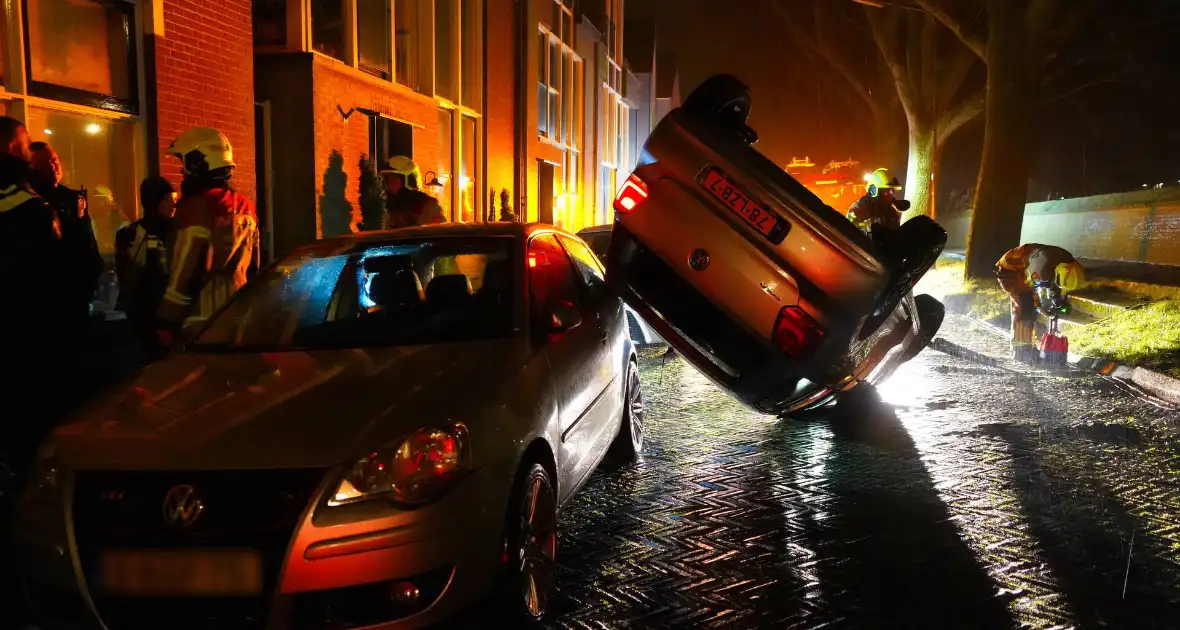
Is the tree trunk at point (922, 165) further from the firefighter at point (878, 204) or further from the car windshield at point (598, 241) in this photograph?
the car windshield at point (598, 241)

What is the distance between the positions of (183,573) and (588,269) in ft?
10.5

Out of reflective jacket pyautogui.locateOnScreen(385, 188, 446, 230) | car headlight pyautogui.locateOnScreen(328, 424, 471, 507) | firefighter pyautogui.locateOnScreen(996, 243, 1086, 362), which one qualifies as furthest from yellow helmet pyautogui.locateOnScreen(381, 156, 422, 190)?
firefighter pyautogui.locateOnScreen(996, 243, 1086, 362)

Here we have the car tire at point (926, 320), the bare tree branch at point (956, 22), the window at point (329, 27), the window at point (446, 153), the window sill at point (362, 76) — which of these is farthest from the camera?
the bare tree branch at point (956, 22)

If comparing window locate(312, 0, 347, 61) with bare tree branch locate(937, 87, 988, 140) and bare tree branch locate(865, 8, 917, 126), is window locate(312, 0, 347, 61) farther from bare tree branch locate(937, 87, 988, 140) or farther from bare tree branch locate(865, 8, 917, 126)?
bare tree branch locate(937, 87, 988, 140)

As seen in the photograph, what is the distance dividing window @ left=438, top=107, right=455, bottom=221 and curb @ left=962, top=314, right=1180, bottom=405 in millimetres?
9330

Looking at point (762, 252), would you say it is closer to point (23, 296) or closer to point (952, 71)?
point (23, 296)

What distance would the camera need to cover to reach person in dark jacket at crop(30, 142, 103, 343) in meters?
4.44

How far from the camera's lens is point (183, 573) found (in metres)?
A: 2.71

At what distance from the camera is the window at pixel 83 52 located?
7.01 metres

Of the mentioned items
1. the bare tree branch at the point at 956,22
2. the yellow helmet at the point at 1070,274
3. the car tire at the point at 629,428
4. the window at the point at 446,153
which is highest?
the bare tree branch at the point at 956,22

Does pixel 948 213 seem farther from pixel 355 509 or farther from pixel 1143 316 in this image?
pixel 355 509

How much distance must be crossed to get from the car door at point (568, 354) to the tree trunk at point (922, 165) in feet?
66.4

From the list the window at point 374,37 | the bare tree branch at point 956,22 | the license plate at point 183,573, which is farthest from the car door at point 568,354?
the bare tree branch at point 956,22

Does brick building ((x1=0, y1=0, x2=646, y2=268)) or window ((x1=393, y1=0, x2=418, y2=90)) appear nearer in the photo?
brick building ((x1=0, y1=0, x2=646, y2=268))
